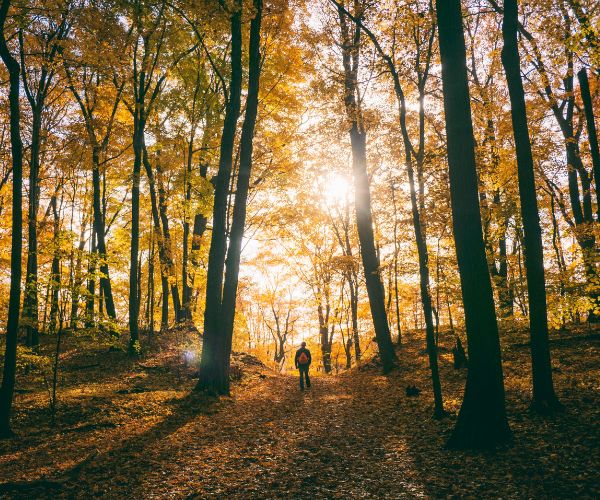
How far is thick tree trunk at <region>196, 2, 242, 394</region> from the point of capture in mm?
10227

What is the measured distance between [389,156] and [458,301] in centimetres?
857

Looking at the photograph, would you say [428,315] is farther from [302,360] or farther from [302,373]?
[302,373]

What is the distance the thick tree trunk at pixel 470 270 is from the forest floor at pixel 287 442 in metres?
0.40

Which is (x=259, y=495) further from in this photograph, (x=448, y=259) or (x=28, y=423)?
(x=448, y=259)

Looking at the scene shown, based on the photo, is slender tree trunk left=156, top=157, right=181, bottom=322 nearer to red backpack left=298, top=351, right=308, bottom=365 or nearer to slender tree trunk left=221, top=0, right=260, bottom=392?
slender tree trunk left=221, top=0, right=260, bottom=392

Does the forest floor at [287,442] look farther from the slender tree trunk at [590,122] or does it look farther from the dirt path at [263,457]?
the slender tree trunk at [590,122]

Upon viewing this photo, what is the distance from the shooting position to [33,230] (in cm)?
1324

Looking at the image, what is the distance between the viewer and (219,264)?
10672 millimetres

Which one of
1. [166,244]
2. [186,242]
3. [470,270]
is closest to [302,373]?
[186,242]

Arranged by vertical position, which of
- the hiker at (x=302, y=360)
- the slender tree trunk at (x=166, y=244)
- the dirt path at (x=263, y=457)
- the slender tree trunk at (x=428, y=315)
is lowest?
the dirt path at (x=263, y=457)

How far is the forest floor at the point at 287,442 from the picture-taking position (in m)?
4.81

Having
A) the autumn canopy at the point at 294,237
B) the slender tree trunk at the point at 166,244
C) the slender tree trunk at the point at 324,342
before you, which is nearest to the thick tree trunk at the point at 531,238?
the autumn canopy at the point at 294,237

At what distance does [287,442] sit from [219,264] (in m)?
5.41

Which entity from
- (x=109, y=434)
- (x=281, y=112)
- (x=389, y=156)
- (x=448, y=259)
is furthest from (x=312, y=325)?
(x=109, y=434)
